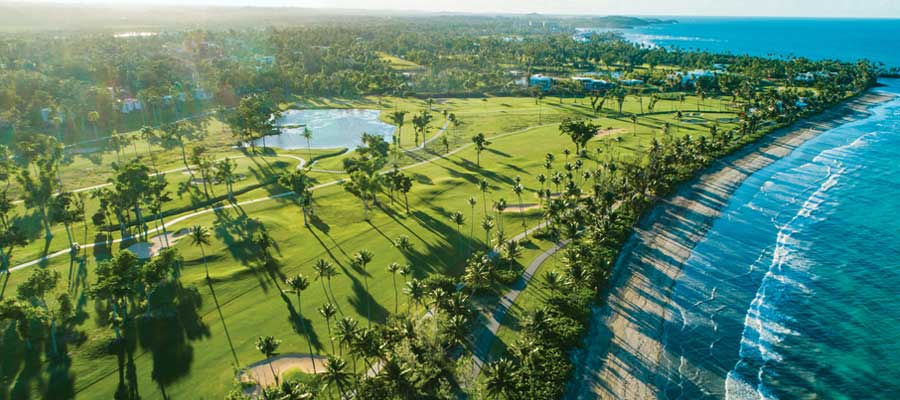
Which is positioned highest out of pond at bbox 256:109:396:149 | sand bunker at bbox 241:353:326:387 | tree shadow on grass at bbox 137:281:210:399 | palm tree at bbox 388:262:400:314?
palm tree at bbox 388:262:400:314

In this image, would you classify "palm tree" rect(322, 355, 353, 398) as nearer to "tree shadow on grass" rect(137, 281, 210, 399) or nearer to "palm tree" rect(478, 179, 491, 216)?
"tree shadow on grass" rect(137, 281, 210, 399)

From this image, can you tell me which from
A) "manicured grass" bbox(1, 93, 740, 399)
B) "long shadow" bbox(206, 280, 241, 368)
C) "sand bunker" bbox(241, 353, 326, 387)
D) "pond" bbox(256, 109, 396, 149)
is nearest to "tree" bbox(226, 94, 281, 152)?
"pond" bbox(256, 109, 396, 149)

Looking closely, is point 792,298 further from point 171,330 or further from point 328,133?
point 328,133

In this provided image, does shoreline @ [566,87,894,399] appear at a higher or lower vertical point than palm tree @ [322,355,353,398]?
lower

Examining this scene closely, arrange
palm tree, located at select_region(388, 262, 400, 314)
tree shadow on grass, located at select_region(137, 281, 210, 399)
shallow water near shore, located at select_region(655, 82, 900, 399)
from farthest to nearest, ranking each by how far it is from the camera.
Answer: palm tree, located at select_region(388, 262, 400, 314) < shallow water near shore, located at select_region(655, 82, 900, 399) < tree shadow on grass, located at select_region(137, 281, 210, 399)

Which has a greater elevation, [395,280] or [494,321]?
[494,321]

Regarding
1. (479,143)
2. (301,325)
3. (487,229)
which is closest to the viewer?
(301,325)

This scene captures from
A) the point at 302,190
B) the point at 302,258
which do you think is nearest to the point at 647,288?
the point at 302,258
